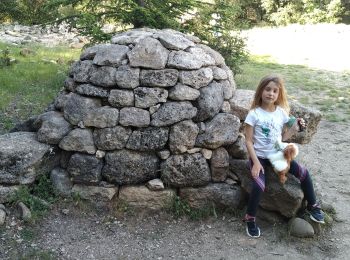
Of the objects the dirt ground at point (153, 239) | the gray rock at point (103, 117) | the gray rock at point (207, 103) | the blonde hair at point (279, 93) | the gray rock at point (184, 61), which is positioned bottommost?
the dirt ground at point (153, 239)

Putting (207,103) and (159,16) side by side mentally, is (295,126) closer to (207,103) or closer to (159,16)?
(207,103)

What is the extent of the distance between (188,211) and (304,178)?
1379mm

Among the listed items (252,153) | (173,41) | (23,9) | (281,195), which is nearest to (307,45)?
(23,9)

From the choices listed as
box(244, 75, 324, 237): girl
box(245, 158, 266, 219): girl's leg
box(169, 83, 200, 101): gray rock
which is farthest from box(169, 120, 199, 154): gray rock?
box(245, 158, 266, 219): girl's leg

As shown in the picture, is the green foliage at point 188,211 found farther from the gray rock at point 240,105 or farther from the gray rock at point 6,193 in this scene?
the gray rock at point 6,193

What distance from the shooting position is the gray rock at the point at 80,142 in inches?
182

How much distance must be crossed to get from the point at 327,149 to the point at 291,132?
8.80 feet

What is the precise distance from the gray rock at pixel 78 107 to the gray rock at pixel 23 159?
43 centimetres

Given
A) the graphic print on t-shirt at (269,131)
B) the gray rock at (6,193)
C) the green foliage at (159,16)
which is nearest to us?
the graphic print on t-shirt at (269,131)

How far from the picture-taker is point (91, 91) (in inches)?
184

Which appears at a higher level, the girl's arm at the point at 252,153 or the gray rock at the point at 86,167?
the girl's arm at the point at 252,153

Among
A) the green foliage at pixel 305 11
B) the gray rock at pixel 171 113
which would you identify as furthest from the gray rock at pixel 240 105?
the green foliage at pixel 305 11

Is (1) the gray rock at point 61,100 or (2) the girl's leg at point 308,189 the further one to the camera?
(1) the gray rock at point 61,100

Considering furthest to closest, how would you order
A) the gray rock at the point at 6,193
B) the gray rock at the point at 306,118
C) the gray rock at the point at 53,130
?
the gray rock at the point at 306,118
the gray rock at the point at 53,130
the gray rock at the point at 6,193
